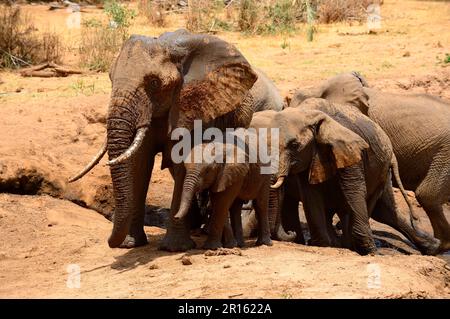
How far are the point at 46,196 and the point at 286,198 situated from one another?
2.36m

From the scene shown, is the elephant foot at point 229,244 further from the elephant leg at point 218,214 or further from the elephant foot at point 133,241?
the elephant foot at point 133,241

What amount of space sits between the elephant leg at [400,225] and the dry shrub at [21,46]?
5.88 m

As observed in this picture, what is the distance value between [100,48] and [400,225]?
5.68 metres

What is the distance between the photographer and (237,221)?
26.8ft

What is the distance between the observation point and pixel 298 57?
14734 millimetres

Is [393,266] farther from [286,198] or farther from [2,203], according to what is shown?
[2,203]

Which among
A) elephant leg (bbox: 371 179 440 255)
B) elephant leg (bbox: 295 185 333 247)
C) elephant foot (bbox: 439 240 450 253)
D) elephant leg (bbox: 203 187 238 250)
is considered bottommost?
elephant foot (bbox: 439 240 450 253)

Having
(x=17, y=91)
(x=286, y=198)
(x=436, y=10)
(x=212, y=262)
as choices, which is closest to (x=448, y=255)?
(x=286, y=198)

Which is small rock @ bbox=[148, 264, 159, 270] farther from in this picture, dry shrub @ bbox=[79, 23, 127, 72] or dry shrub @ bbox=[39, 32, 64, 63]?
dry shrub @ bbox=[39, 32, 64, 63]

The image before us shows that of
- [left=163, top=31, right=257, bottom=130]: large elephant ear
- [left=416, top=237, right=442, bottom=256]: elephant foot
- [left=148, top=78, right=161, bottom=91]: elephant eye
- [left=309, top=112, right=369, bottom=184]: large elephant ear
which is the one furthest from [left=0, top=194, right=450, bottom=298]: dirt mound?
[left=416, top=237, right=442, bottom=256]: elephant foot

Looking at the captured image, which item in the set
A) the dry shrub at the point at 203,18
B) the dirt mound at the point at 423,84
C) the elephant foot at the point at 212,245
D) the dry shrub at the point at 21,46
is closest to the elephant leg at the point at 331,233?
the elephant foot at the point at 212,245

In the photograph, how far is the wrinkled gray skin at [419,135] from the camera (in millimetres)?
10547

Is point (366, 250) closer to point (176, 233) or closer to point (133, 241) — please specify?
point (176, 233)

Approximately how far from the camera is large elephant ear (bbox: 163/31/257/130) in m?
7.55
